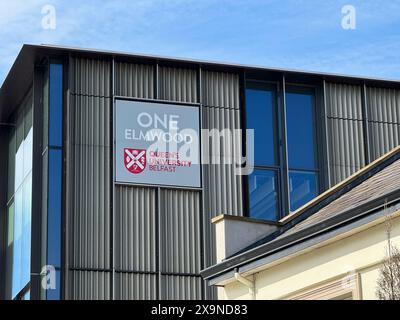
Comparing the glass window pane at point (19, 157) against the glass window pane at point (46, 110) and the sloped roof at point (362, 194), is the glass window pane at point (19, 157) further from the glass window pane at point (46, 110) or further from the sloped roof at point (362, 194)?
the sloped roof at point (362, 194)

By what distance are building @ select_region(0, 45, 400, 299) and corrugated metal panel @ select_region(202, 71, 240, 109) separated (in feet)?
0.09

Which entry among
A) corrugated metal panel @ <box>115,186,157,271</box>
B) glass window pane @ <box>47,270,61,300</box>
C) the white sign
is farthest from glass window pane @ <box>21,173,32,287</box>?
the white sign

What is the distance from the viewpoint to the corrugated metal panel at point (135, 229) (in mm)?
29922

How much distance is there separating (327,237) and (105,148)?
1407 centimetres

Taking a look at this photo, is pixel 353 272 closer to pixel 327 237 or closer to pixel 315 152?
pixel 327 237

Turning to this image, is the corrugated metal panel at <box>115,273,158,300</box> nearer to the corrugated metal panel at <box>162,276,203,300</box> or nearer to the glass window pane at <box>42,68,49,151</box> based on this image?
the corrugated metal panel at <box>162,276,203,300</box>

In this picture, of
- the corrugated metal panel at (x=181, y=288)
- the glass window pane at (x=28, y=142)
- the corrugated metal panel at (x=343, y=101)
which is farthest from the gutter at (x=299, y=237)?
the corrugated metal panel at (x=343, y=101)

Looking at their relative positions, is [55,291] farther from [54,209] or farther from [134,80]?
[134,80]

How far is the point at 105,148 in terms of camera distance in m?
30.4

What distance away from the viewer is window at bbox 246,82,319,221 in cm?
3178

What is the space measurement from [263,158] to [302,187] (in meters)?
1.41

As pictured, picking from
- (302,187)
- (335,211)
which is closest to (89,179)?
(302,187)

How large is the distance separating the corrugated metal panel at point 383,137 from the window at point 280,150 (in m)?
1.90

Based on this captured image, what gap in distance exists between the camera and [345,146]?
3312 cm
